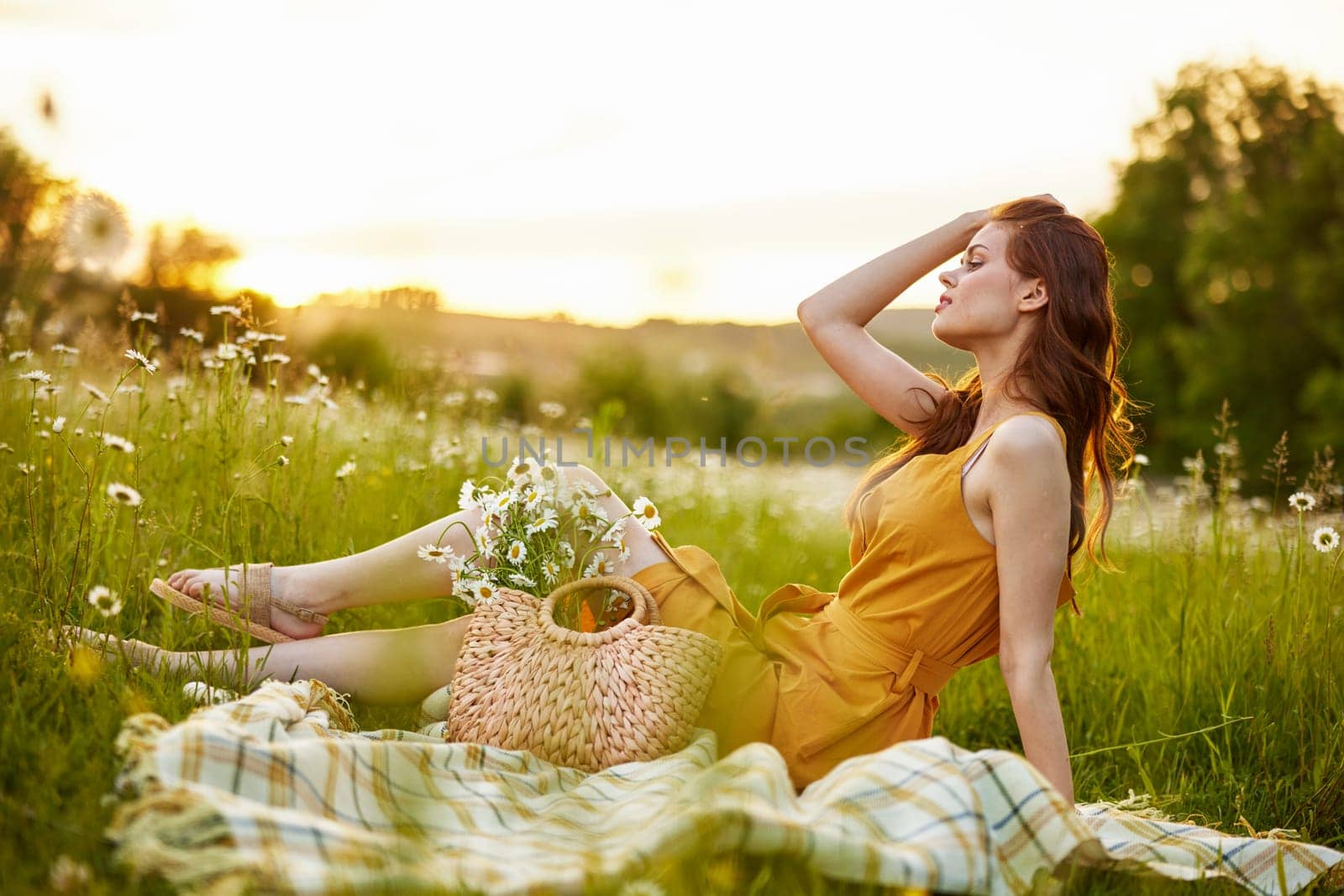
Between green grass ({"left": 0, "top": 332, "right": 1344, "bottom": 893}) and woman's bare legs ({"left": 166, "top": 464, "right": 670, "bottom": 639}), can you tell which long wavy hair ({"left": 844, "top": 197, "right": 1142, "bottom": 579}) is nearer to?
green grass ({"left": 0, "top": 332, "right": 1344, "bottom": 893})

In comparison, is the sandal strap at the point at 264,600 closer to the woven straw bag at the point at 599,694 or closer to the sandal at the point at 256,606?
the sandal at the point at 256,606

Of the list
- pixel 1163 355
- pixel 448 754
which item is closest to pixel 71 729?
pixel 448 754

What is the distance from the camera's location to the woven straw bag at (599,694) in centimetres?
232

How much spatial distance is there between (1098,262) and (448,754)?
1.90 meters

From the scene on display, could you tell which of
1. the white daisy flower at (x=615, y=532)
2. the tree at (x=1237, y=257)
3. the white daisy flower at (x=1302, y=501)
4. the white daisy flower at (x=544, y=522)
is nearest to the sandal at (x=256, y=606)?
the white daisy flower at (x=544, y=522)

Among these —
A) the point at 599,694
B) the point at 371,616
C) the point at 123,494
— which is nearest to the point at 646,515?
the point at 599,694

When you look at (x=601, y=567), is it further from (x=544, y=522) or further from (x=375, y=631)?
(x=375, y=631)

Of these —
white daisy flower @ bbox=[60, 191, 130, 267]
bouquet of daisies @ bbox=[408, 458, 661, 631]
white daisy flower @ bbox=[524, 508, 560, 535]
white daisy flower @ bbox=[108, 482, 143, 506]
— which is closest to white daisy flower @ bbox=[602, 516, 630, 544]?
bouquet of daisies @ bbox=[408, 458, 661, 631]

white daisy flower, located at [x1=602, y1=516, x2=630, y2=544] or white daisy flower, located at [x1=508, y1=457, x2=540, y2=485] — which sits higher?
white daisy flower, located at [x1=508, y1=457, x2=540, y2=485]

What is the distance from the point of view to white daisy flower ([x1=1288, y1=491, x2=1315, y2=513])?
2973mm

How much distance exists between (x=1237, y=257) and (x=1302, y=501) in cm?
1936

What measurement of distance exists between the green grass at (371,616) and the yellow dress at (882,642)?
0.57 meters

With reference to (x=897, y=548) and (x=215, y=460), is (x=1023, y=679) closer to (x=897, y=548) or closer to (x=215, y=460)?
(x=897, y=548)

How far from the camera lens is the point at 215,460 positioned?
347cm
